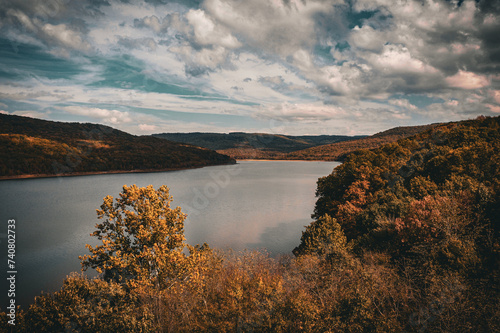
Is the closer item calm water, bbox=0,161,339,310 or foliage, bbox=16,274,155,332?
foliage, bbox=16,274,155,332

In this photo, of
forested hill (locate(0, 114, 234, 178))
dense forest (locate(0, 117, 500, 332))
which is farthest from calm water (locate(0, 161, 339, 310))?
forested hill (locate(0, 114, 234, 178))

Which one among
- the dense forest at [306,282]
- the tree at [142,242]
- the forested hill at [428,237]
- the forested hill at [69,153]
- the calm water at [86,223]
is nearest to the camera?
the dense forest at [306,282]

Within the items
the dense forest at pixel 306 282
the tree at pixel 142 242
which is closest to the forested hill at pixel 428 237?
the dense forest at pixel 306 282

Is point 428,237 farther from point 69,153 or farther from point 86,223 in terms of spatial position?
point 69,153

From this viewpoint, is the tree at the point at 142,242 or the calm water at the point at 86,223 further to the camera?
the calm water at the point at 86,223

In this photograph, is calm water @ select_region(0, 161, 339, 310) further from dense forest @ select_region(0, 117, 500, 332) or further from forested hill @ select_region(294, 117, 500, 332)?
dense forest @ select_region(0, 117, 500, 332)

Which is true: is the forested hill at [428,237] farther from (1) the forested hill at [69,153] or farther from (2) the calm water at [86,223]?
(1) the forested hill at [69,153]


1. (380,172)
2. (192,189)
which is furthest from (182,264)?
(192,189)
